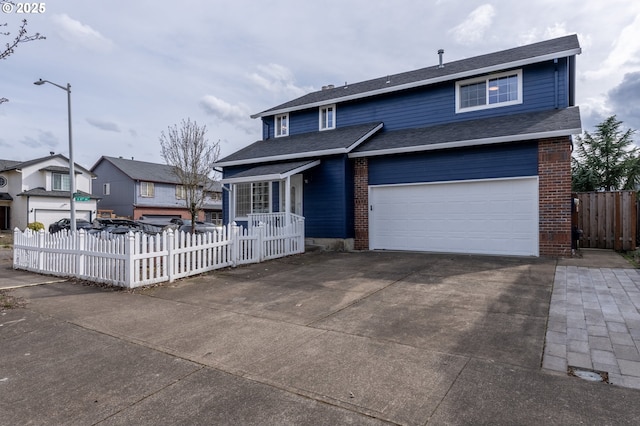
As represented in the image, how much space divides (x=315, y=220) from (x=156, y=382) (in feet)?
31.9

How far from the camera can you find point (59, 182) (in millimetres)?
31203

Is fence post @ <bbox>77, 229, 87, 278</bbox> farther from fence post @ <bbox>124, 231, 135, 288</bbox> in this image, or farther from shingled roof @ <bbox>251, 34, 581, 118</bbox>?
shingled roof @ <bbox>251, 34, 581, 118</bbox>

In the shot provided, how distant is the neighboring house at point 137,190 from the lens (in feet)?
113

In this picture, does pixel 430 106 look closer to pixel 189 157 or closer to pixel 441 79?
pixel 441 79

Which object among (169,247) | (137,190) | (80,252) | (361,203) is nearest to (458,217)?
(361,203)

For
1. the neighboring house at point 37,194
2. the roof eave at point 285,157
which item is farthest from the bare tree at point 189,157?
the neighboring house at point 37,194

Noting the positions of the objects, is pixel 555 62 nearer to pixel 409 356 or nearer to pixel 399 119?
pixel 399 119

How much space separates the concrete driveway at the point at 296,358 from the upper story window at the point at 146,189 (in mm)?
30235

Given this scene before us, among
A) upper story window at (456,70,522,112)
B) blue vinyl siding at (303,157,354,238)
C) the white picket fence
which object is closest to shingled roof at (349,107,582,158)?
upper story window at (456,70,522,112)

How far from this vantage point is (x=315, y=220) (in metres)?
12.8

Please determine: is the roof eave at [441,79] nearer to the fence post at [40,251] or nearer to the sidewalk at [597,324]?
the sidewalk at [597,324]

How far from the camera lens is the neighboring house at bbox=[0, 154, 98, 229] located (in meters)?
28.8

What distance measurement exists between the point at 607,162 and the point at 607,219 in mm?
8142

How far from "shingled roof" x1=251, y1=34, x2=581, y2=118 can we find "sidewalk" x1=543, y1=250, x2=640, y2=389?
6.99 metres
